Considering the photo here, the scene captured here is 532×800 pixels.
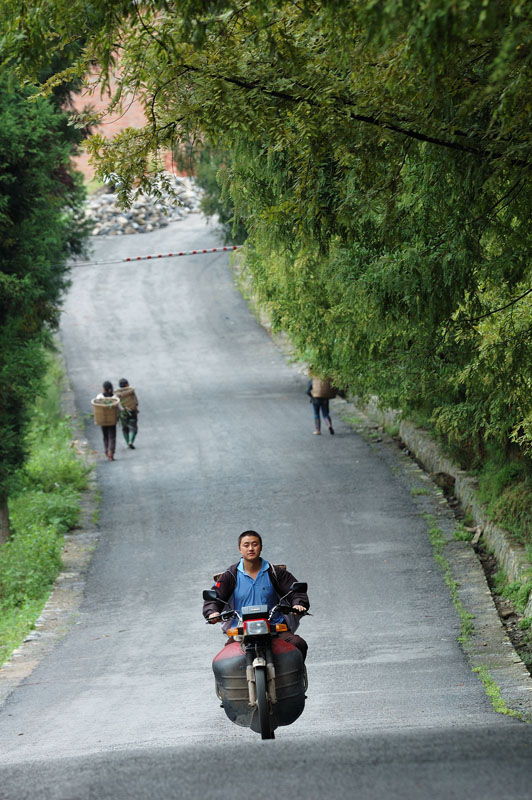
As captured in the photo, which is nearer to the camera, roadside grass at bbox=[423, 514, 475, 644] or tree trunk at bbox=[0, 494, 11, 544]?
roadside grass at bbox=[423, 514, 475, 644]

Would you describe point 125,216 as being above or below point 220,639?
above

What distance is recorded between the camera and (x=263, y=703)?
7.82m

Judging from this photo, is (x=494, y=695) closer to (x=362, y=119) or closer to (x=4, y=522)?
(x=362, y=119)

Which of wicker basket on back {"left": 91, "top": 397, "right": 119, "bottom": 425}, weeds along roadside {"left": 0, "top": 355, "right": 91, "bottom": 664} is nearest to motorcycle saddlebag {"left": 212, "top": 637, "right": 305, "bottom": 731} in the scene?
weeds along roadside {"left": 0, "top": 355, "right": 91, "bottom": 664}

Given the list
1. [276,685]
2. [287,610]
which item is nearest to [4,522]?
[287,610]

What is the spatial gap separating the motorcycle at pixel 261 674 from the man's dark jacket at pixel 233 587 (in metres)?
0.28

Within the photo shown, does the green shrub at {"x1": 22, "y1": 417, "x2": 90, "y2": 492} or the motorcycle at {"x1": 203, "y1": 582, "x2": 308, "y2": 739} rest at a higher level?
the motorcycle at {"x1": 203, "y1": 582, "x2": 308, "y2": 739}

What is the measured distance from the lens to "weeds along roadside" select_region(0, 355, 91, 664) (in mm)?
15766

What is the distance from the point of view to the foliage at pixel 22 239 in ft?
55.7

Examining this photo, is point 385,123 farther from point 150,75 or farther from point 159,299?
point 159,299

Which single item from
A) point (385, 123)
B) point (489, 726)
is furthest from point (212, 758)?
point (385, 123)

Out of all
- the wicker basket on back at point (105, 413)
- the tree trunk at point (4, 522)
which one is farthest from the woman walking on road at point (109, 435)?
the tree trunk at point (4, 522)

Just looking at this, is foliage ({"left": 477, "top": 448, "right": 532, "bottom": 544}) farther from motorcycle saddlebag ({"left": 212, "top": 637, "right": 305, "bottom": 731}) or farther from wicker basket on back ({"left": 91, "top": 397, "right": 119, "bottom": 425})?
wicker basket on back ({"left": 91, "top": 397, "right": 119, "bottom": 425})

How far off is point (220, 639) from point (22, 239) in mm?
7461
